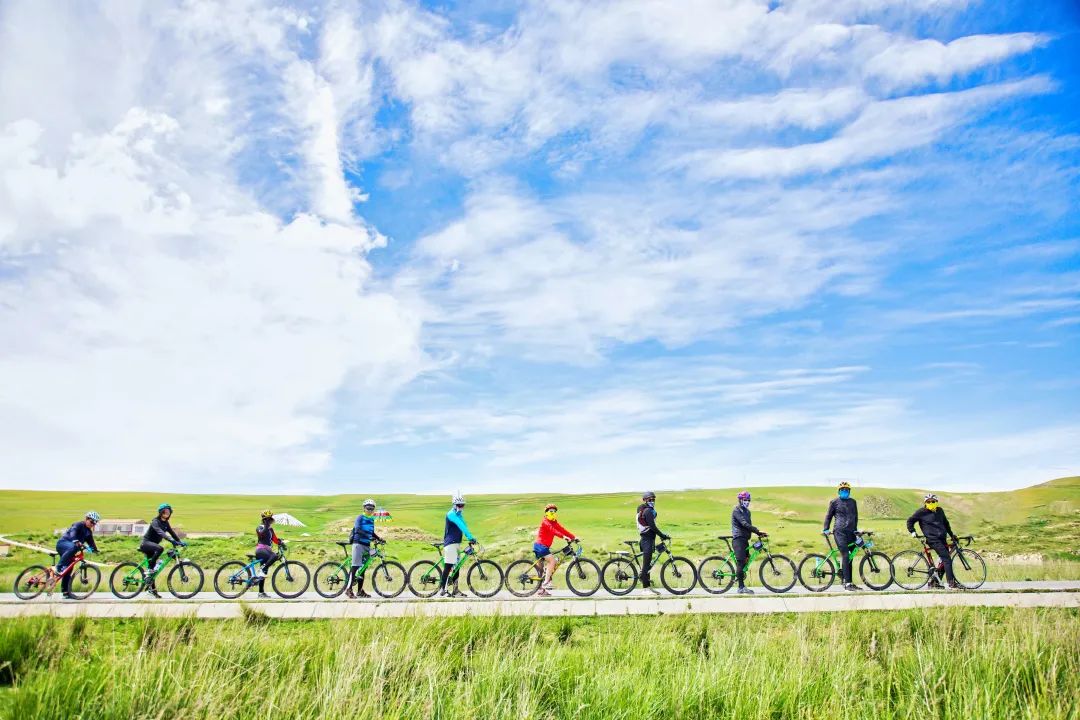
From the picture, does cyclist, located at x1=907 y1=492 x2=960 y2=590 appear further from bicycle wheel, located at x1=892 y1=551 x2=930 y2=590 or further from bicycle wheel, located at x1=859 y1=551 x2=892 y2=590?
bicycle wheel, located at x1=859 y1=551 x2=892 y2=590

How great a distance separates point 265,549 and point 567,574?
8.05 m

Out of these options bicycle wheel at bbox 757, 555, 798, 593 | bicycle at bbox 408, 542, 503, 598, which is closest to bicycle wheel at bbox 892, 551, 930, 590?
bicycle wheel at bbox 757, 555, 798, 593

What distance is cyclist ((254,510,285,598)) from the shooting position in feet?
60.5

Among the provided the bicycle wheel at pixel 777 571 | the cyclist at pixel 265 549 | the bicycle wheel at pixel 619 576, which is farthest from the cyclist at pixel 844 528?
the cyclist at pixel 265 549

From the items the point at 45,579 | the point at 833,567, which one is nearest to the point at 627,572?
the point at 833,567

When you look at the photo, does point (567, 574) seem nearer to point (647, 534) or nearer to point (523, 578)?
point (523, 578)

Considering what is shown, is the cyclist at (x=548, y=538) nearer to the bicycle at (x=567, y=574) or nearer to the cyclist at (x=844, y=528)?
the bicycle at (x=567, y=574)

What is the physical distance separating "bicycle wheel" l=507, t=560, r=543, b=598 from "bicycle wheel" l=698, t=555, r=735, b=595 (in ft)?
14.0

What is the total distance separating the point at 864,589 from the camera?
18.8 meters

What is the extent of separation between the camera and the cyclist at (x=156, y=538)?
59.5 ft

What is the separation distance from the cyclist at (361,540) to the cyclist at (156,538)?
14.6 feet

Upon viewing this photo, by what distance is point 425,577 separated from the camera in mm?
18000

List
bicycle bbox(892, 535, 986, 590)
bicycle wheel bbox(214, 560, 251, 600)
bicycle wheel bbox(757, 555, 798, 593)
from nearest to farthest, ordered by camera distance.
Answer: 1. bicycle wheel bbox(214, 560, 251, 600)
2. bicycle wheel bbox(757, 555, 798, 593)
3. bicycle bbox(892, 535, 986, 590)

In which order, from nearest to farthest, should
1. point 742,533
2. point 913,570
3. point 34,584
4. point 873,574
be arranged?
point 34,584
point 742,533
point 873,574
point 913,570
